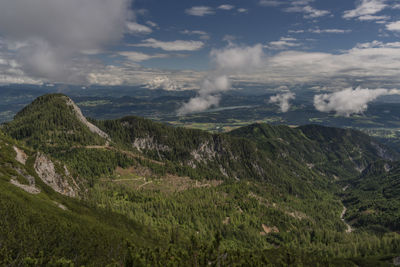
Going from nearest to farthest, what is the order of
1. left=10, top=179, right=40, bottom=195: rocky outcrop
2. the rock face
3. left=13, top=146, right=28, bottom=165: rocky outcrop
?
1. left=10, top=179, right=40, bottom=195: rocky outcrop
2. left=13, top=146, right=28, bottom=165: rocky outcrop
3. the rock face

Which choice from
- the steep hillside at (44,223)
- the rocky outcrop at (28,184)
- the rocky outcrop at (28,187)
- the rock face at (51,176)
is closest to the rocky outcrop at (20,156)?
the steep hillside at (44,223)

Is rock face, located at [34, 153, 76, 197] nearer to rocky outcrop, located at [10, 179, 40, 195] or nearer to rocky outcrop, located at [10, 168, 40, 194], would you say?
rocky outcrop, located at [10, 168, 40, 194]

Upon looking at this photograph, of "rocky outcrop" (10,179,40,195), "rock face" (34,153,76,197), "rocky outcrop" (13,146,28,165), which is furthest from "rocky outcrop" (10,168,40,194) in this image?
"rocky outcrop" (13,146,28,165)

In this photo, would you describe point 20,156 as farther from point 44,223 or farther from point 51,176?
point 44,223

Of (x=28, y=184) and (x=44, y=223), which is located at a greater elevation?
(x=28, y=184)

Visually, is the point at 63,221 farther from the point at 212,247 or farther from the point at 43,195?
the point at 212,247

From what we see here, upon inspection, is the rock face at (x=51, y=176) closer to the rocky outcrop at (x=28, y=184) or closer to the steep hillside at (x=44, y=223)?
the steep hillside at (x=44, y=223)

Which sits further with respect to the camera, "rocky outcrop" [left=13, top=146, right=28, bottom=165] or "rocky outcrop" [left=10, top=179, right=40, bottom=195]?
"rocky outcrop" [left=13, top=146, right=28, bottom=165]

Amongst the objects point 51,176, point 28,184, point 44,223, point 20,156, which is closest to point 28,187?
point 28,184

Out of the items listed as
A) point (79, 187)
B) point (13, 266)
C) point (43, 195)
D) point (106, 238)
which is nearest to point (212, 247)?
point (13, 266)
